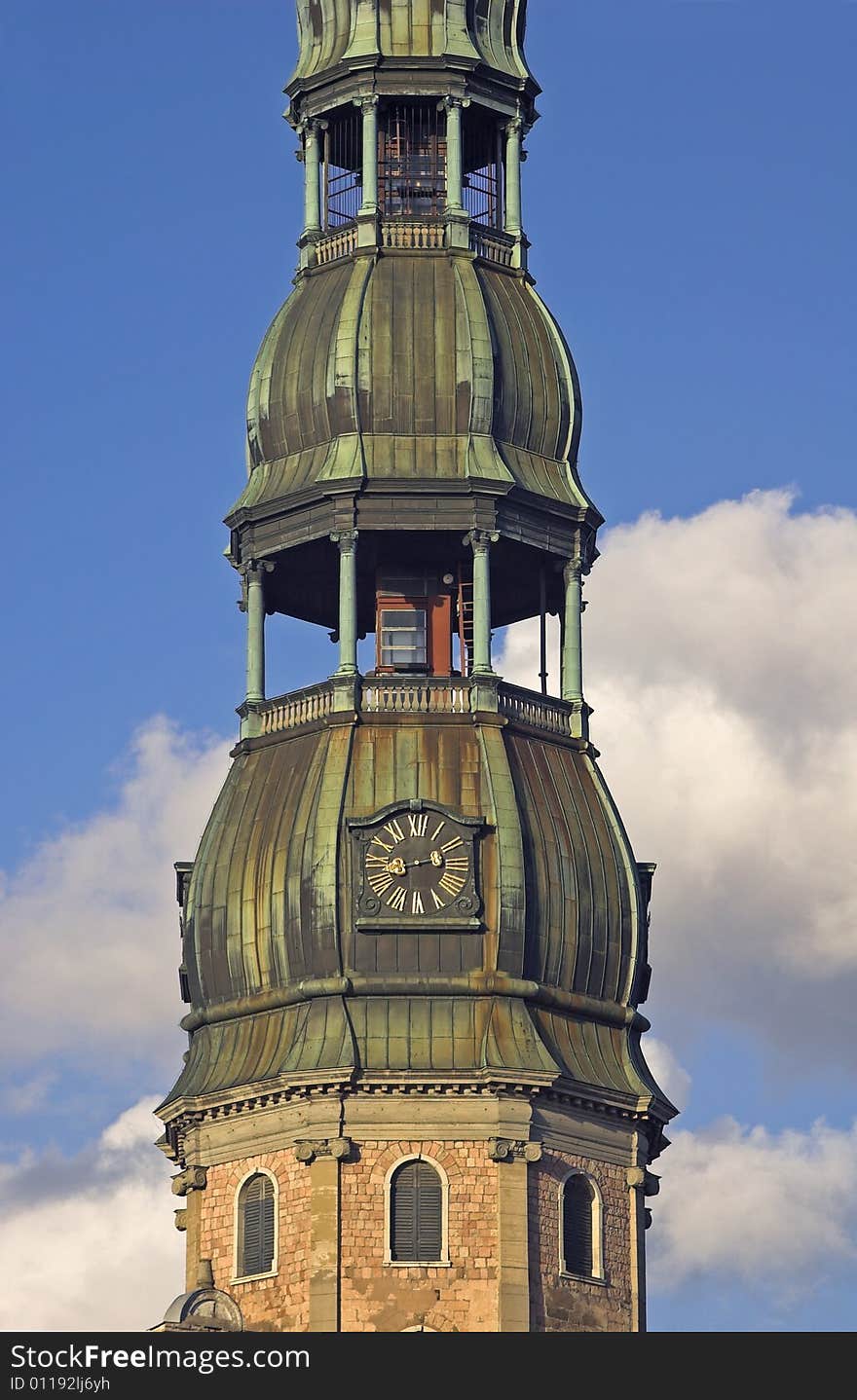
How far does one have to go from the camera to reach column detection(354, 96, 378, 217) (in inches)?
4545

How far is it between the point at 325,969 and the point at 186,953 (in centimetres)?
411

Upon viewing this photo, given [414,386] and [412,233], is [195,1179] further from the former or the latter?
[412,233]

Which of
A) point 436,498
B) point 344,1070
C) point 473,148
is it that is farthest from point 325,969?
point 473,148

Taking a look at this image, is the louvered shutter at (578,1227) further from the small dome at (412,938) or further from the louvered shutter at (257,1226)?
the louvered shutter at (257,1226)

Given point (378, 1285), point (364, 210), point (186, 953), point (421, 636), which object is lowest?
point (378, 1285)

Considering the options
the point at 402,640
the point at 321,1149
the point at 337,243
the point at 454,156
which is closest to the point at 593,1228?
the point at 321,1149

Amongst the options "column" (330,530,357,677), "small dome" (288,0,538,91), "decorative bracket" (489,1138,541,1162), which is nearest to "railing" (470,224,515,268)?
"small dome" (288,0,538,91)

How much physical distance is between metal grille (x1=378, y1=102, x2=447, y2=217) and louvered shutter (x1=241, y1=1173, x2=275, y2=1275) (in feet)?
69.8

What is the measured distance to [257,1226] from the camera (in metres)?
108

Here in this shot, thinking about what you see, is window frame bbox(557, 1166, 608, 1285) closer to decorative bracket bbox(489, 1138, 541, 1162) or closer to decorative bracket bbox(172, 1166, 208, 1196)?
decorative bracket bbox(489, 1138, 541, 1162)

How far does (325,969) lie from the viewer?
108500 millimetres

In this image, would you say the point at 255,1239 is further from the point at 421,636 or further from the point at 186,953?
the point at 421,636

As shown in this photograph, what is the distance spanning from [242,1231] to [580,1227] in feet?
21.5

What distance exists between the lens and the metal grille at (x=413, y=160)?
383ft
